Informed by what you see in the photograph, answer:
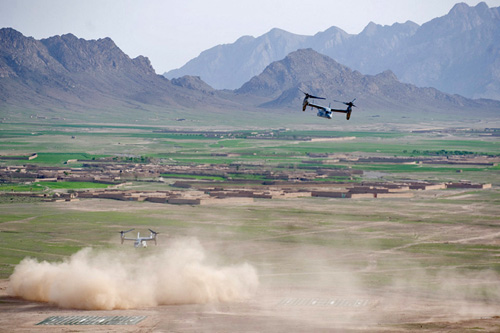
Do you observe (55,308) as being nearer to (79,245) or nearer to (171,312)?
(171,312)

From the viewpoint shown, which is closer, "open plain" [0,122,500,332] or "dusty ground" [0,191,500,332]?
"dusty ground" [0,191,500,332]

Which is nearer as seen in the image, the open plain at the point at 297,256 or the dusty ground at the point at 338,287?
the dusty ground at the point at 338,287

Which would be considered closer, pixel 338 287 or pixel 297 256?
pixel 338 287

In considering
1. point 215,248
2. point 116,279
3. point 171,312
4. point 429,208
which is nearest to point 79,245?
point 215,248
